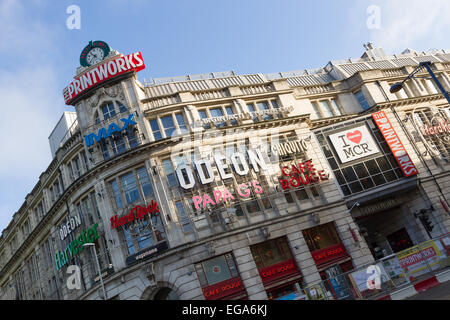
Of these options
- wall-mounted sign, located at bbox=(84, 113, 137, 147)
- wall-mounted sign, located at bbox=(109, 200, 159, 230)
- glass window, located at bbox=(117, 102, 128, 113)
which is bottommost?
wall-mounted sign, located at bbox=(109, 200, 159, 230)

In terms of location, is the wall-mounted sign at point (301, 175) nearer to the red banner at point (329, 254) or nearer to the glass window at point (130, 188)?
the red banner at point (329, 254)

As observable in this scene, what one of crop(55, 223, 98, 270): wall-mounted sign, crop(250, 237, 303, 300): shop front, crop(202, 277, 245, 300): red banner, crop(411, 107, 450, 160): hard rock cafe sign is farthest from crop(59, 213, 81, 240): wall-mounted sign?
crop(411, 107, 450, 160): hard rock cafe sign

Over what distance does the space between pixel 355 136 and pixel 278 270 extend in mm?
15800

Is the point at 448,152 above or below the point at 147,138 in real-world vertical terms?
below

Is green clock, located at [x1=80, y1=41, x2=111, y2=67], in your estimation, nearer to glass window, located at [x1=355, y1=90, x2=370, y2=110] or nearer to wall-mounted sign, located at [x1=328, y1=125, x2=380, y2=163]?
wall-mounted sign, located at [x1=328, y1=125, x2=380, y2=163]

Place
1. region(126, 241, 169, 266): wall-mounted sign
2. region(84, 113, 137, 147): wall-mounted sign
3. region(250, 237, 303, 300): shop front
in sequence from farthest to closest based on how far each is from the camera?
region(84, 113, 137, 147): wall-mounted sign → region(250, 237, 303, 300): shop front → region(126, 241, 169, 266): wall-mounted sign

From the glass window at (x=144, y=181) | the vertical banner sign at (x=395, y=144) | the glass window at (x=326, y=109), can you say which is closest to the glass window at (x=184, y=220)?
the glass window at (x=144, y=181)

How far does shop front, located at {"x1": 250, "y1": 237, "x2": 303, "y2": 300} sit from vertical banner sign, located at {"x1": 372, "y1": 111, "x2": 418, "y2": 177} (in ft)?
A: 47.4

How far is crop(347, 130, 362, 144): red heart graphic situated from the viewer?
34.4 m

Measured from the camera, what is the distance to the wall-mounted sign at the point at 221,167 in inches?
1149

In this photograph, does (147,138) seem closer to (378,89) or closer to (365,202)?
(365,202)
